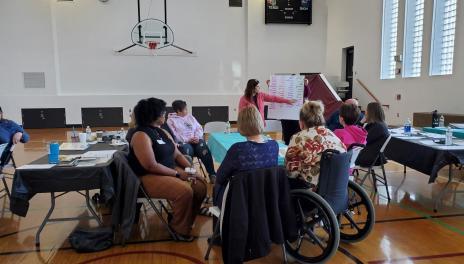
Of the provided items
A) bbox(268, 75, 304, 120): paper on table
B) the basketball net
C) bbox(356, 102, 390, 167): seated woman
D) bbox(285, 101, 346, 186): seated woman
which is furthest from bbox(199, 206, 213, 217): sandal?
the basketball net

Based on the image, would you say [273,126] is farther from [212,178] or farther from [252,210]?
[252,210]

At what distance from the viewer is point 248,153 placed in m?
2.13

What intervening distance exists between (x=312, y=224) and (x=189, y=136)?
253 cm

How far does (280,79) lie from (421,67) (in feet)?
14.5

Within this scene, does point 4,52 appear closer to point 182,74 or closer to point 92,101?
point 92,101

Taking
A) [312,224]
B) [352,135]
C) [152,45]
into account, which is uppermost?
[152,45]

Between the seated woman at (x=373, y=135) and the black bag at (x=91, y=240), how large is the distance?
2.46 m

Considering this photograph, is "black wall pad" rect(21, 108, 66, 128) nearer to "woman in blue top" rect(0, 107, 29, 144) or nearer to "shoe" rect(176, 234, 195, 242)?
"woman in blue top" rect(0, 107, 29, 144)

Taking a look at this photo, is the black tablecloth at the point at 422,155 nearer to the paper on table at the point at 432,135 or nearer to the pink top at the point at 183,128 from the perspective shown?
the paper on table at the point at 432,135

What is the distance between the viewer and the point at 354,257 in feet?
8.32

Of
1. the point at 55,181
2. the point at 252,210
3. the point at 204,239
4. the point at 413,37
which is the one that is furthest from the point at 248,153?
the point at 413,37

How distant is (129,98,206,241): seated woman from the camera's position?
2727mm

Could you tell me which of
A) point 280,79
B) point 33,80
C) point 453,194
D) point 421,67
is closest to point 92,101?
point 33,80

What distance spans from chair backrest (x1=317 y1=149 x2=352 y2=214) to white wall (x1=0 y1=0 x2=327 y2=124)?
28.2 ft
